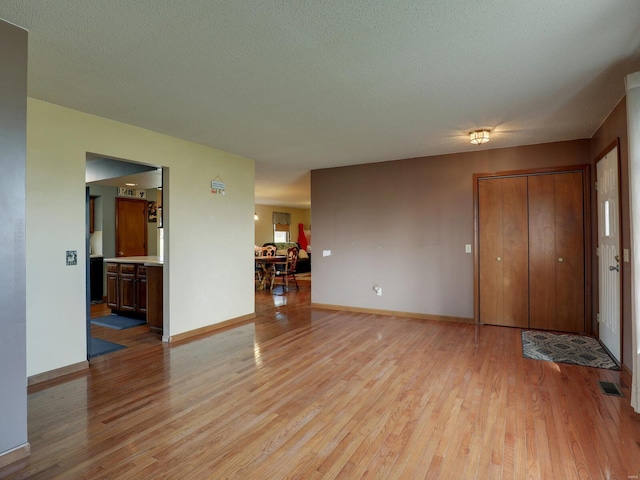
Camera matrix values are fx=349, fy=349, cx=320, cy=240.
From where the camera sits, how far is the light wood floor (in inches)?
76.1

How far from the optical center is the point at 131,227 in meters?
7.84

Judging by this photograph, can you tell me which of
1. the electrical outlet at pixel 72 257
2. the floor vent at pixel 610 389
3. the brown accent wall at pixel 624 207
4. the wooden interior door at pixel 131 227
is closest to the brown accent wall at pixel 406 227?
the brown accent wall at pixel 624 207

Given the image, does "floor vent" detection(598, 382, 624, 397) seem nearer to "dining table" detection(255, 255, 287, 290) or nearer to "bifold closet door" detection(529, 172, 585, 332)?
"bifold closet door" detection(529, 172, 585, 332)

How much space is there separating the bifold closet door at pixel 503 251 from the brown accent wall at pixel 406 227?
0.58 feet

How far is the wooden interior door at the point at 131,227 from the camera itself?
24.9ft

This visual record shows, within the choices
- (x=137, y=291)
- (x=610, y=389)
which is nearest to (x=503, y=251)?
(x=610, y=389)

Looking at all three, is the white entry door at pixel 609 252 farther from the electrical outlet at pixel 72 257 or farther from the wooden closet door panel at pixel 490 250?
the electrical outlet at pixel 72 257

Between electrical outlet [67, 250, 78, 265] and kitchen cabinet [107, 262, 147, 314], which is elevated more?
electrical outlet [67, 250, 78, 265]

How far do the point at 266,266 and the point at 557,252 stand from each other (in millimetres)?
6115

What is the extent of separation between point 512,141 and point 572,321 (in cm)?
252

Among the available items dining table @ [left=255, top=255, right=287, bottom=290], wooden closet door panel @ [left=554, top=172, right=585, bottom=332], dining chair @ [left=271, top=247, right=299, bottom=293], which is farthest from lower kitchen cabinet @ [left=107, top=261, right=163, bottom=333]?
wooden closet door panel @ [left=554, top=172, right=585, bottom=332]

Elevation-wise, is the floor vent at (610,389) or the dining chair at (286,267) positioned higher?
the dining chair at (286,267)

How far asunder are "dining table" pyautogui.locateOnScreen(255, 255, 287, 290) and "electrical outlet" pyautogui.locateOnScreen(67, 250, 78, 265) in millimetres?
5142

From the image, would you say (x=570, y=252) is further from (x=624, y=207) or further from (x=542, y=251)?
(x=624, y=207)
